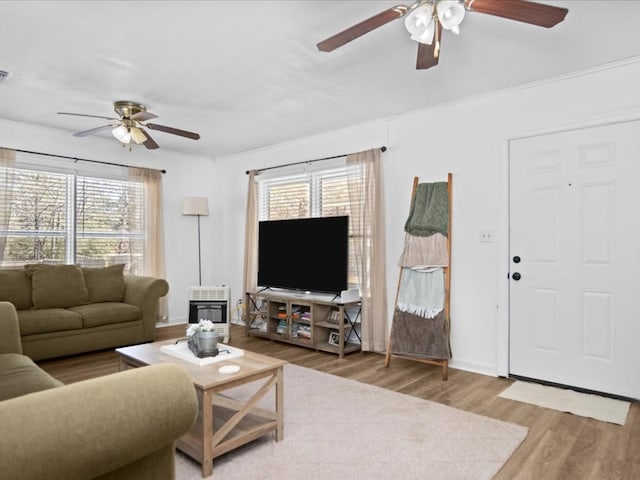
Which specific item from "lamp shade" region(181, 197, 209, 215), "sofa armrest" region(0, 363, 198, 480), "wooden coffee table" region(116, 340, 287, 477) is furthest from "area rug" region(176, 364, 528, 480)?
"lamp shade" region(181, 197, 209, 215)

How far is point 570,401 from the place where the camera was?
3045 millimetres

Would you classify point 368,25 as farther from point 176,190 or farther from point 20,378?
point 176,190

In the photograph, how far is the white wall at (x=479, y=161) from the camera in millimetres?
3240

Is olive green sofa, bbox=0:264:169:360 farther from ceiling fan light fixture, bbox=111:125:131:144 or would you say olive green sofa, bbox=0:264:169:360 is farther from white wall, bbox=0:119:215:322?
ceiling fan light fixture, bbox=111:125:131:144

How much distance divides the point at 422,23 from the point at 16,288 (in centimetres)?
436

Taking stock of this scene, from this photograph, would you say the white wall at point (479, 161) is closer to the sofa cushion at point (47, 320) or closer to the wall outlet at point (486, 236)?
the wall outlet at point (486, 236)

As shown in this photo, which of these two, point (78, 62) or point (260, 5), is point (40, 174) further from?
point (260, 5)

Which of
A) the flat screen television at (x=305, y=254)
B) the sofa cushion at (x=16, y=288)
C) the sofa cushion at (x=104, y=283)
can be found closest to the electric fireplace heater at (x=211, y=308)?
the flat screen television at (x=305, y=254)

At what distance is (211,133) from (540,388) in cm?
427

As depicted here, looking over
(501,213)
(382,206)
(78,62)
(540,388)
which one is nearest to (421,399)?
(540,388)

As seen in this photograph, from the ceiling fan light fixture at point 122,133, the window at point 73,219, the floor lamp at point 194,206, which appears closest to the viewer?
the ceiling fan light fixture at point 122,133

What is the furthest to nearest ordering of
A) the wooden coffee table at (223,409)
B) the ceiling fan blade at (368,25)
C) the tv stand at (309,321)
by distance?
the tv stand at (309,321) < the wooden coffee table at (223,409) < the ceiling fan blade at (368,25)

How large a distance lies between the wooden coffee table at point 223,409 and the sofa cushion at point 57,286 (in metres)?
2.05

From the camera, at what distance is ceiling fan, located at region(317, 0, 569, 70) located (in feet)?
6.23
